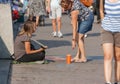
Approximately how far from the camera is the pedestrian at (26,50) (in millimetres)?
10578

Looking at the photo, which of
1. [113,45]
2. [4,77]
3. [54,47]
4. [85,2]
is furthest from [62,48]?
Answer: [113,45]

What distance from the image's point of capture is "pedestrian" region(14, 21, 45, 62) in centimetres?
1058

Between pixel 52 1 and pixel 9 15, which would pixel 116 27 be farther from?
pixel 52 1

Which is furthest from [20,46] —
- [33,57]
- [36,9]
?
[36,9]

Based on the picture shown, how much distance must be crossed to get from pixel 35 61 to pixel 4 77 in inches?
67.4

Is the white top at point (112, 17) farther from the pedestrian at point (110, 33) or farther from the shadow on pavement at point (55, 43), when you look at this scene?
the shadow on pavement at point (55, 43)

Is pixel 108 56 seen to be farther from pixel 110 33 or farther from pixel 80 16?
pixel 80 16

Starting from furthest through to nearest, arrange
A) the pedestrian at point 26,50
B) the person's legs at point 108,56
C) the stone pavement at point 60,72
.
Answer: the pedestrian at point 26,50
the stone pavement at point 60,72
the person's legs at point 108,56

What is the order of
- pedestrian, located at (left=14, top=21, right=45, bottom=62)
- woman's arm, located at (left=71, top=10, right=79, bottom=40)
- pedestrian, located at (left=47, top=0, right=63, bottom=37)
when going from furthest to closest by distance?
pedestrian, located at (left=47, top=0, right=63, bottom=37), pedestrian, located at (left=14, top=21, right=45, bottom=62), woman's arm, located at (left=71, top=10, right=79, bottom=40)

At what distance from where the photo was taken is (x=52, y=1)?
56.6ft

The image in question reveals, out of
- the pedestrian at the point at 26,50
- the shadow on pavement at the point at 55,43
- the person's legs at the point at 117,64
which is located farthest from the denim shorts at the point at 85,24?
the shadow on pavement at the point at 55,43

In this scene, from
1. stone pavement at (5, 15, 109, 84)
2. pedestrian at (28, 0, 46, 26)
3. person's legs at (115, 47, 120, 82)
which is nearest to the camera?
person's legs at (115, 47, 120, 82)

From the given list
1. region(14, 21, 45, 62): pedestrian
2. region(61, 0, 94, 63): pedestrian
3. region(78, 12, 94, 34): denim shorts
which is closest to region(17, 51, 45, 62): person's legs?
region(14, 21, 45, 62): pedestrian

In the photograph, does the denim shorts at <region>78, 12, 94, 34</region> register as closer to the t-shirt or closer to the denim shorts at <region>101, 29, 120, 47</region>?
the t-shirt
